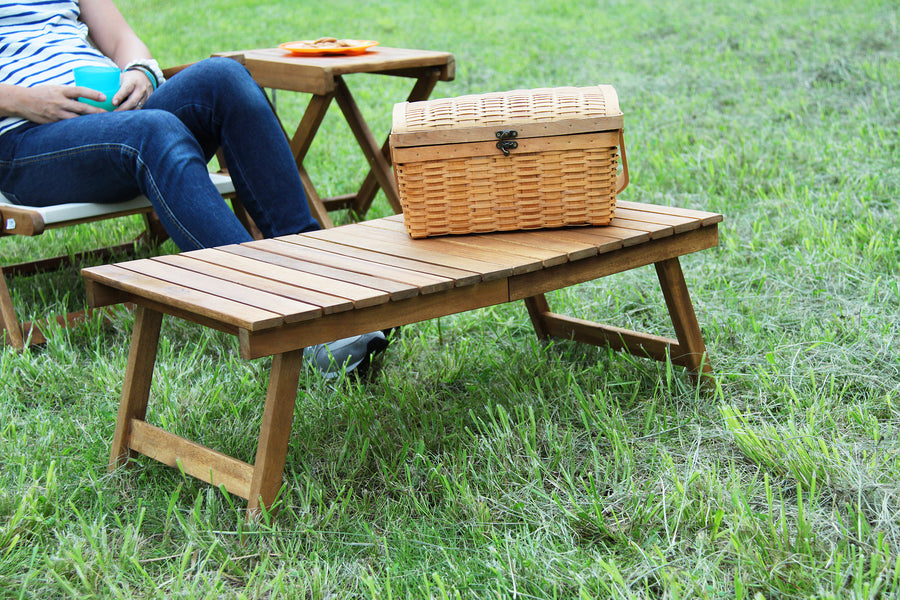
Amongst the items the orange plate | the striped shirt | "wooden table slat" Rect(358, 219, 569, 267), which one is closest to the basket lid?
"wooden table slat" Rect(358, 219, 569, 267)

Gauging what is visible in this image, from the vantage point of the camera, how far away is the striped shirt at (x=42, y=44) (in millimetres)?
2854

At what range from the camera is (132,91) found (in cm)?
283

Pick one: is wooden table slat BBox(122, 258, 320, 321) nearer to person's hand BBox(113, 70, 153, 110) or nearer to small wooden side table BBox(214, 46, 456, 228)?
person's hand BBox(113, 70, 153, 110)

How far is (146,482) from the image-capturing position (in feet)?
6.55

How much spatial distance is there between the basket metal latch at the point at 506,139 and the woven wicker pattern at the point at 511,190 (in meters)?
0.03

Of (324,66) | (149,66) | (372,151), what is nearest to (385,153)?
(372,151)

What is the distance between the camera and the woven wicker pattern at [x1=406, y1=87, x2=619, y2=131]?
208cm

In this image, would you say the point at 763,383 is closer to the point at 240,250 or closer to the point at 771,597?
the point at 771,597

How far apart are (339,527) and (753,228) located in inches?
91.4

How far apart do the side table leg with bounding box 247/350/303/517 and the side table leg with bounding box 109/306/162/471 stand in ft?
1.41

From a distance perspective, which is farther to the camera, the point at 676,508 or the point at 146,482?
the point at 146,482

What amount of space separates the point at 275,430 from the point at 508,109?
906 mm

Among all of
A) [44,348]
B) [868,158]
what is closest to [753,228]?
[868,158]

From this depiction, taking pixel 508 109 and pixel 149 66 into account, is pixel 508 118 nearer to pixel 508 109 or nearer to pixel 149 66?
pixel 508 109
